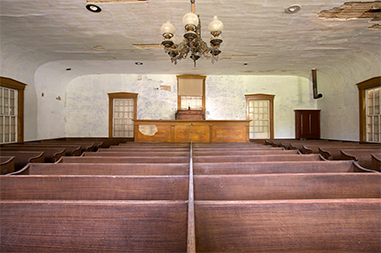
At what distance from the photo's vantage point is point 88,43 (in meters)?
5.14

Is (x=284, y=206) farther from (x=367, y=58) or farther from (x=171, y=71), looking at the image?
(x=171, y=71)

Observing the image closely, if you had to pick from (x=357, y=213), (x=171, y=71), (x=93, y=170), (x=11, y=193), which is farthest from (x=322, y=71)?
(x=11, y=193)

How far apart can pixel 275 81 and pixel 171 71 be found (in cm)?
471

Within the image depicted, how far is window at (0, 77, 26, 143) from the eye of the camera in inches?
217

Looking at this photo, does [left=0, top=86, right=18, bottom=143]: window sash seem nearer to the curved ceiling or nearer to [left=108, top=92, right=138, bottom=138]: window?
the curved ceiling

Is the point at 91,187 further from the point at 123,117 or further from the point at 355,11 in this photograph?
the point at 123,117

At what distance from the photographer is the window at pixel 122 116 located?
28.0ft

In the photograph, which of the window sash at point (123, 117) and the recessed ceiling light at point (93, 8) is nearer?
the recessed ceiling light at point (93, 8)

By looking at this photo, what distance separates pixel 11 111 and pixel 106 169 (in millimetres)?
6148

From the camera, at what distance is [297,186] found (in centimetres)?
141

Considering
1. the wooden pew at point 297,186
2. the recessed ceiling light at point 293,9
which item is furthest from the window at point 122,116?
the wooden pew at point 297,186

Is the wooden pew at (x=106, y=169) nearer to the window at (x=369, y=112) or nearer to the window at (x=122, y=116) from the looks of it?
the window at (x=122, y=116)

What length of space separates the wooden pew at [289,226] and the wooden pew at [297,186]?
435 millimetres

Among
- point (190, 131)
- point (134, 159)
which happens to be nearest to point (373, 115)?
point (190, 131)
